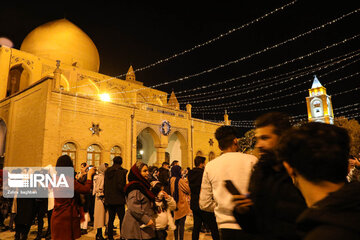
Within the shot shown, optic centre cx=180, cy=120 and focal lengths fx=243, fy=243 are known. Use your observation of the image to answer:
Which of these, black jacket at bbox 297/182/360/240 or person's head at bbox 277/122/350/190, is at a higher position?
person's head at bbox 277/122/350/190

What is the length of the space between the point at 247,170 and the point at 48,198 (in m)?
5.70

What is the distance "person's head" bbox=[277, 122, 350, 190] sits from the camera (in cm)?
102

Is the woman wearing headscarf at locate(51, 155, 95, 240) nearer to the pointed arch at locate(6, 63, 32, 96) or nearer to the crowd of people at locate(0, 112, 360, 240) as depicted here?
the crowd of people at locate(0, 112, 360, 240)

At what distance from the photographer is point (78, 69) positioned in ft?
73.2

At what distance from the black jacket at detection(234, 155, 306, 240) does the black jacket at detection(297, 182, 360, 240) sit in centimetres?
25

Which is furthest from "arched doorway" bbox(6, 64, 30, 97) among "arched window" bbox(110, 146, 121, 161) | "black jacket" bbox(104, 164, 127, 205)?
"black jacket" bbox(104, 164, 127, 205)

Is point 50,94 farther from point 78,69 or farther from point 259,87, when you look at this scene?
point 259,87

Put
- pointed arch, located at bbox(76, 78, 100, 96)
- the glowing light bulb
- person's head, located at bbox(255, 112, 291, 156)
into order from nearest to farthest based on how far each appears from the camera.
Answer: person's head, located at bbox(255, 112, 291, 156)
the glowing light bulb
pointed arch, located at bbox(76, 78, 100, 96)

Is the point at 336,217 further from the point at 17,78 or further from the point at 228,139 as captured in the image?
the point at 17,78

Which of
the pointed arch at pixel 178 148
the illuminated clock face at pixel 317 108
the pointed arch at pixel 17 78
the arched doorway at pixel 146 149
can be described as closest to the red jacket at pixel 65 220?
the arched doorway at pixel 146 149

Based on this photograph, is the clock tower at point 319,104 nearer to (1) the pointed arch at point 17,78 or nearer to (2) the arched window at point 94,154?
(2) the arched window at point 94,154

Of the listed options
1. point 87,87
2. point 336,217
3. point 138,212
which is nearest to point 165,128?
point 87,87

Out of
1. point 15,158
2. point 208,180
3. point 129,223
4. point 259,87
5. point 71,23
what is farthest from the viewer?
point 71,23

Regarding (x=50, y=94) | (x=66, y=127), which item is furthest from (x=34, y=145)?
(x=50, y=94)
